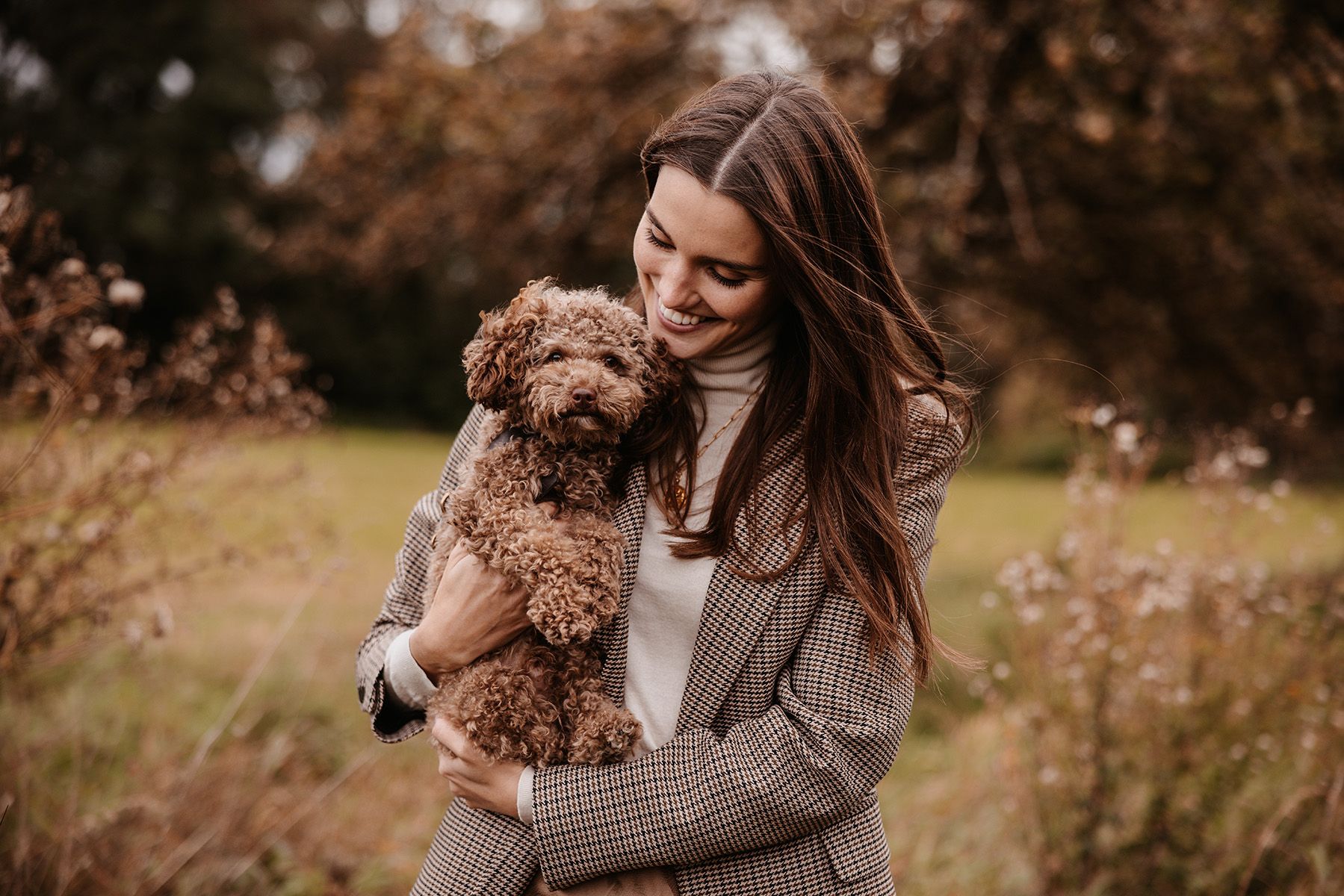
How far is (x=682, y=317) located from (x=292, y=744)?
3464 millimetres

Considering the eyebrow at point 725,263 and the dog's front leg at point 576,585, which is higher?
the eyebrow at point 725,263

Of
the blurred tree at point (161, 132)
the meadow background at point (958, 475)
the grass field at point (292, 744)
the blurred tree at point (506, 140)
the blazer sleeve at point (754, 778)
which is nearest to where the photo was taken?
the blazer sleeve at point (754, 778)

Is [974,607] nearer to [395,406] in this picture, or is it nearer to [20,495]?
[20,495]

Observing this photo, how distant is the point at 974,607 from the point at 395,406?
22050 millimetres

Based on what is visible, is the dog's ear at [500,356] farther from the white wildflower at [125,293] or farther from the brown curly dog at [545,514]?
the white wildflower at [125,293]

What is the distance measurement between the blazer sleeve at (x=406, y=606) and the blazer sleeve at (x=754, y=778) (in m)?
0.44

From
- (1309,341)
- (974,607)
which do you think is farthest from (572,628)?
(1309,341)

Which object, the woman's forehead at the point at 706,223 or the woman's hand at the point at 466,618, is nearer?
the woman's forehead at the point at 706,223

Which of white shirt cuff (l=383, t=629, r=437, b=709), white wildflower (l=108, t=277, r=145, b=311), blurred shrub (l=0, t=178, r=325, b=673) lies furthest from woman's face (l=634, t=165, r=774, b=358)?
white wildflower (l=108, t=277, r=145, b=311)

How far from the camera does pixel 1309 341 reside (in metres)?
8.68

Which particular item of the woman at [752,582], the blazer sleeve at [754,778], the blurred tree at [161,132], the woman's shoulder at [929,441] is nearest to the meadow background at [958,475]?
the woman's shoulder at [929,441]

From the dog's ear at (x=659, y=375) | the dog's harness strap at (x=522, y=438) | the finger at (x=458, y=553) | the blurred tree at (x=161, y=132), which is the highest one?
the dog's ear at (x=659, y=375)

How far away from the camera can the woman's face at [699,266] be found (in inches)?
77.8

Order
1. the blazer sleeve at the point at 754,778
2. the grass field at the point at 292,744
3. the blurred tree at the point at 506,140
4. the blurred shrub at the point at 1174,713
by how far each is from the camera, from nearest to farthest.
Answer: the blazer sleeve at the point at 754,778 < the blurred shrub at the point at 1174,713 < the grass field at the point at 292,744 < the blurred tree at the point at 506,140
